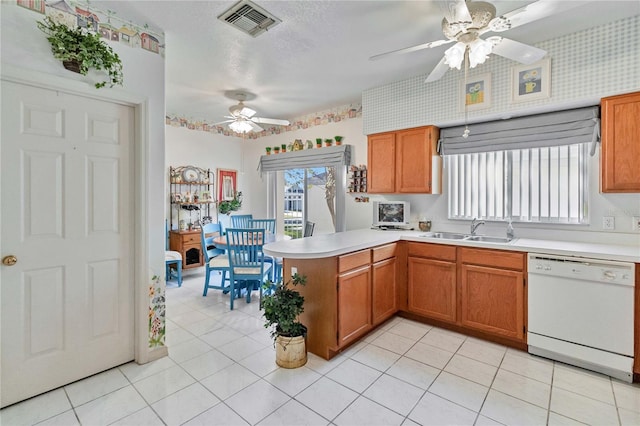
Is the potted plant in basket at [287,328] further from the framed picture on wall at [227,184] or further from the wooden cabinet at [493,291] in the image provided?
the framed picture on wall at [227,184]

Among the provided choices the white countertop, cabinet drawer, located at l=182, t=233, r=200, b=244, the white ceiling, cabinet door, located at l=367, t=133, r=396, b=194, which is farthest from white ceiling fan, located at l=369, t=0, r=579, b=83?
cabinet drawer, located at l=182, t=233, r=200, b=244

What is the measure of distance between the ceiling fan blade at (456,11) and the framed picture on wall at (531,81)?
132 cm

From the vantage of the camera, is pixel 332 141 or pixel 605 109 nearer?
pixel 605 109

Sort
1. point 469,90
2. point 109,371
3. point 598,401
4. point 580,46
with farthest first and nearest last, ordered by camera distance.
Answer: point 469,90, point 580,46, point 109,371, point 598,401

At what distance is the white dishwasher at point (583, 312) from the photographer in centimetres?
223

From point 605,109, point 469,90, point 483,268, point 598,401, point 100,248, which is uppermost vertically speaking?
point 469,90

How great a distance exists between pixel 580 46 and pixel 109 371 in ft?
14.7

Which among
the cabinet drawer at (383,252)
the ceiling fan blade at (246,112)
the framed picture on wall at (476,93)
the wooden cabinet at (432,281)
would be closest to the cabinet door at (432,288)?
the wooden cabinet at (432,281)

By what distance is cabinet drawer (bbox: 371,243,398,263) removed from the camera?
296cm

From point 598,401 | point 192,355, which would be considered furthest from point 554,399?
point 192,355

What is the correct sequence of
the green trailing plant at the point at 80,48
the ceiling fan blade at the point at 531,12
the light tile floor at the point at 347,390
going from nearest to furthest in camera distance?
the ceiling fan blade at the point at 531,12, the light tile floor at the point at 347,390, the green trailing plant at the point at 80,48

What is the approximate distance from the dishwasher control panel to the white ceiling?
1.74m

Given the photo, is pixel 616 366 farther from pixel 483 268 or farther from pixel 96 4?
pixel 96 4

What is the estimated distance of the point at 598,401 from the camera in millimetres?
2016
